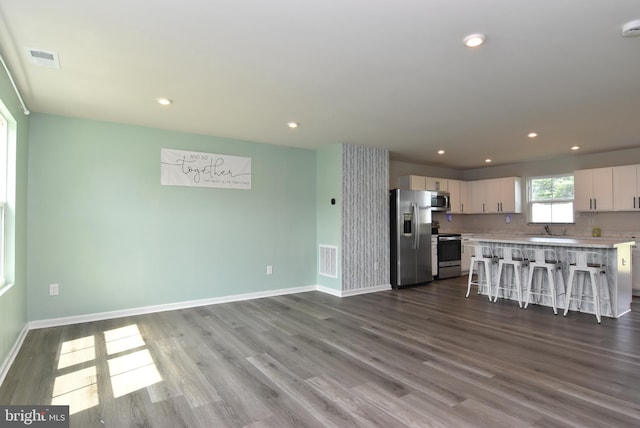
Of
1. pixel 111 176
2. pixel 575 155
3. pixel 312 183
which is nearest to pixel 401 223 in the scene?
pixel 312 183

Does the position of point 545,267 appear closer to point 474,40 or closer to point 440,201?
point 440,201

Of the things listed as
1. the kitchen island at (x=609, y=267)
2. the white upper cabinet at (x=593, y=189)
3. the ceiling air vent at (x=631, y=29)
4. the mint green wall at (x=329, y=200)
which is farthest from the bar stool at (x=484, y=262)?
the ceiling air vent at (x=631, y=29)

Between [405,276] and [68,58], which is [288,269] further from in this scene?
[68,58]

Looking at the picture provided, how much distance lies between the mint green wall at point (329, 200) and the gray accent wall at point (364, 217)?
8cm

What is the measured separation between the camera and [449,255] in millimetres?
7332

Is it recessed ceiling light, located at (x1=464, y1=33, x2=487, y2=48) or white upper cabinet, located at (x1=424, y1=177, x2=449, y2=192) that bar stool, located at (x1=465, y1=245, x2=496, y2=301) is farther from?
recessed ceiling light, located at (x1=464, y1=33, x2=487, y2=48)

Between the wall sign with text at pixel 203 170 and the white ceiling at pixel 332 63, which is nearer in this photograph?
the white ceiling at pixel 332 63

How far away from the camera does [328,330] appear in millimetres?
3873

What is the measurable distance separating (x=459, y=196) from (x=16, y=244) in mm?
7741

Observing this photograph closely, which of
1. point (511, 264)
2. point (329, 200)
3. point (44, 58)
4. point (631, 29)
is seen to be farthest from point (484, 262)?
point (44, 58)

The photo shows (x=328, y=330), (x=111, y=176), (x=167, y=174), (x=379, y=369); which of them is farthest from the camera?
(x=167, y=174)

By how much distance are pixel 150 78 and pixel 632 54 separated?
3899 millimetres

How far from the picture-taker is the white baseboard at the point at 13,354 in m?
2.70

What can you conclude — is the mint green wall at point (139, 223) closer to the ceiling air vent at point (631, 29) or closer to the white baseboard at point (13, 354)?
the white baseboard at point (13, 354)
